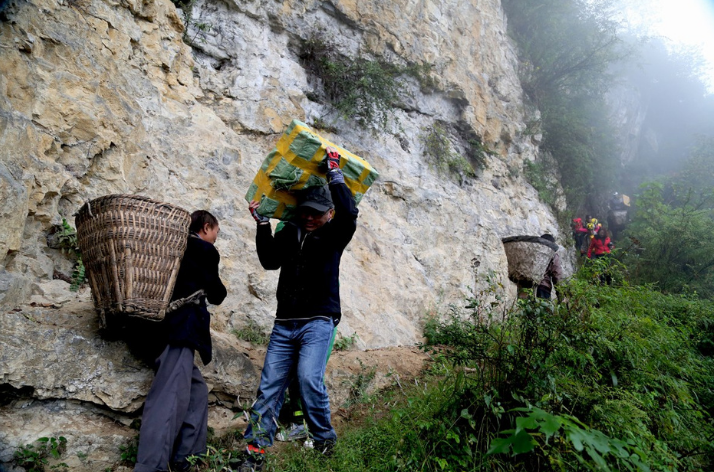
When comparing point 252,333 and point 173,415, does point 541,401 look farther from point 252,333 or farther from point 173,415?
point 252,333

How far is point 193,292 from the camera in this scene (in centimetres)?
297

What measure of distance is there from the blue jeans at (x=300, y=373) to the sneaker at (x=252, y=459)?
12 cm

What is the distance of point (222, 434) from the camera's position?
3.18 meters

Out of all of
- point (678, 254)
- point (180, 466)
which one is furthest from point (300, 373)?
point (678, 254)

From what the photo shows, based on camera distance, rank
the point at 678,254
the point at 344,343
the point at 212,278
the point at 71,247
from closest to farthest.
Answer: the point at 212,278 < the point at 71,247 < the point at 344,343 < the point at 678,254

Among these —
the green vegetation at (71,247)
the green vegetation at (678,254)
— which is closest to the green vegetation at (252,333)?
the green vegetation at (71,247)

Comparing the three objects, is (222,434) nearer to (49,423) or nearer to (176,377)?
(176,377)

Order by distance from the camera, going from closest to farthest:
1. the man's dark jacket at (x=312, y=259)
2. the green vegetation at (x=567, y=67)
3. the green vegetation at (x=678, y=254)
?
the man's dark jacket at (x=312, y=259)
the green vegetation at (x=678, y=254)
the green vegetation at (x=567, y=67)

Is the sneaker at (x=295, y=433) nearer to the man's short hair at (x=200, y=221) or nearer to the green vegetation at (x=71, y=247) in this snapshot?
the man's short hair at (x=200, y=221)

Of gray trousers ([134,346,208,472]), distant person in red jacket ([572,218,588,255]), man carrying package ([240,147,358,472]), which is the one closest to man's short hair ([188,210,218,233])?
man carrying package ([240,147,358,472])

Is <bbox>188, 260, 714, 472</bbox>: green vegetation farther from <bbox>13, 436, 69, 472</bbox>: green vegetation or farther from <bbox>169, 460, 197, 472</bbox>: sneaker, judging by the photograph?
<bbox>13, 436, 69, 472</bbox>: green vegetation

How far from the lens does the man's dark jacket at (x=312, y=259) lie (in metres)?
3.04

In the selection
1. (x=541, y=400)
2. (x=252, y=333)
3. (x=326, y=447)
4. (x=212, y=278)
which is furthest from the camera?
(x=252, y=333)

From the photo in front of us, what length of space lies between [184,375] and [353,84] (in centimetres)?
579
